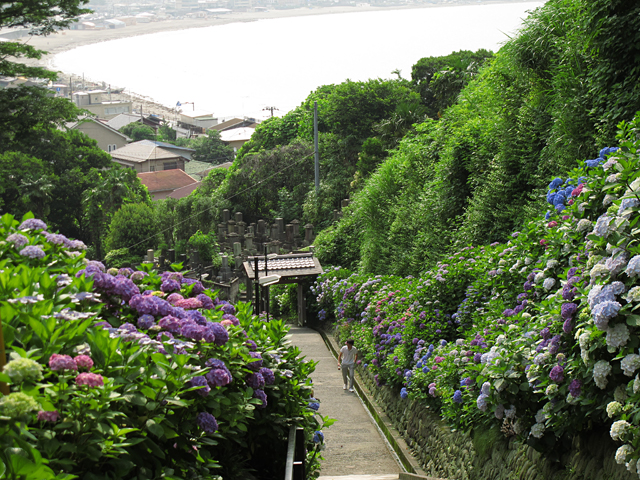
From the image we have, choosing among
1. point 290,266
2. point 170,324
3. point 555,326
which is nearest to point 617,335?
point 555,326

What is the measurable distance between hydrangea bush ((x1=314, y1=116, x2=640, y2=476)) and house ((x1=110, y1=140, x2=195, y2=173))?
229 ft

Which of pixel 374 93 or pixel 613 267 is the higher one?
pixel 374 93

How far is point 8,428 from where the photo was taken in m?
2.52

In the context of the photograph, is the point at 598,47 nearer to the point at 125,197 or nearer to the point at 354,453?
the point at 354,453

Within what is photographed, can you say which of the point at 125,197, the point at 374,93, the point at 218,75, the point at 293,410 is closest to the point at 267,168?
the point at 374,93

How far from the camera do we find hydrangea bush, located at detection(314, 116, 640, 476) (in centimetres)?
426

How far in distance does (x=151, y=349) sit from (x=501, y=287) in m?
5.16

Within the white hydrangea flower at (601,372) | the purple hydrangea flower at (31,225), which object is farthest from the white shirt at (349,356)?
the purple hydrangea flower at (31,225)

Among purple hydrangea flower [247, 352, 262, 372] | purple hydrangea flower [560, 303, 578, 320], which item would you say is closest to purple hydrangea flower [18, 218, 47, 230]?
purple hydrangea flower [247, 352, 262, 372]

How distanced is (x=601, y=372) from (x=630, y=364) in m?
0.28

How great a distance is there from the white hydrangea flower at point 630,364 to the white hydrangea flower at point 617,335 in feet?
0.32

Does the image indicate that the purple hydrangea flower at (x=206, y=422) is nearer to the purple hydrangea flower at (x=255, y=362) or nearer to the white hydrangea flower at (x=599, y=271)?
the purple hydrangea flower at (x=255, y=362)

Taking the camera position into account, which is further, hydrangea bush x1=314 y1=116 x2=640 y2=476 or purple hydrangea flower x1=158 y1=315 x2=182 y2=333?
hydrangea bush x1=314 y1=116 x2=640 y2=476

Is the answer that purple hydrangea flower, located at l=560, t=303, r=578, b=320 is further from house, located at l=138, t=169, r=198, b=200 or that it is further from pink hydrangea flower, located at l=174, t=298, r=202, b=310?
house, located at l=138, t=169, r=198, b=200
